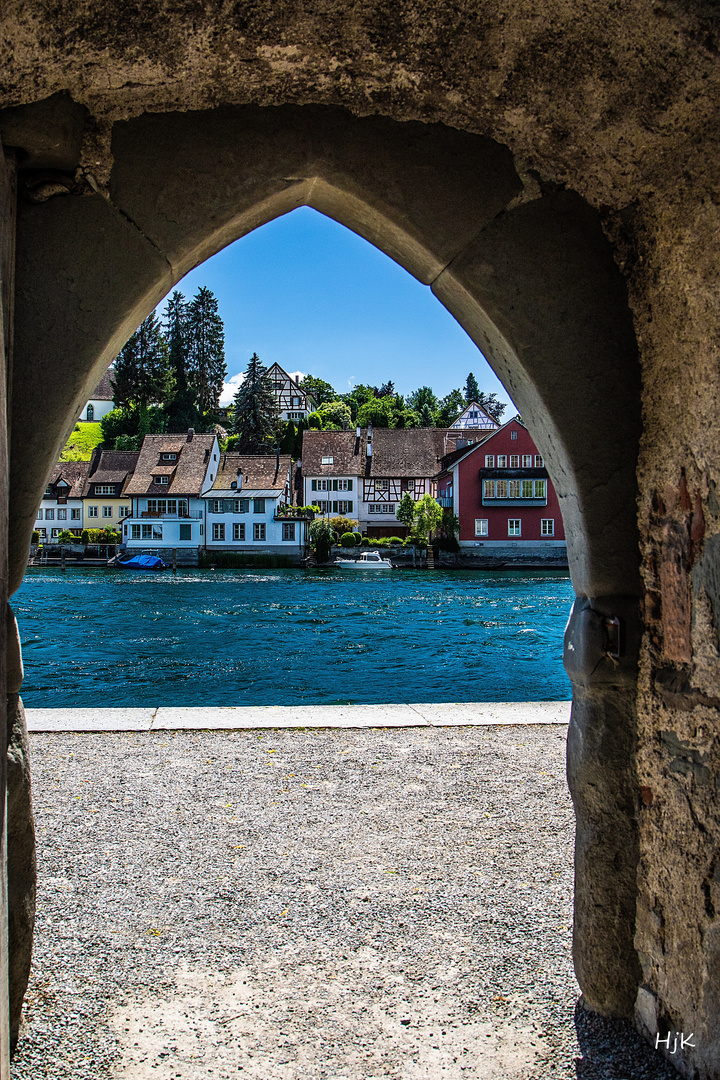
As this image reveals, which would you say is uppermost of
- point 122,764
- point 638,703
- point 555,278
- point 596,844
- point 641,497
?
point 555,278

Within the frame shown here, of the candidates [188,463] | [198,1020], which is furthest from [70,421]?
[188,463]

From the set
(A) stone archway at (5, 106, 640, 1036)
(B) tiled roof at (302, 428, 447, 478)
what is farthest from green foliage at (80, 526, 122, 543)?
(A) stone archway at (5, 106, 640, 1036)

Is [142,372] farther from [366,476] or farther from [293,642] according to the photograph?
[293,642]

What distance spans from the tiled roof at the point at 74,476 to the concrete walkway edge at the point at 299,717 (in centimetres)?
5065

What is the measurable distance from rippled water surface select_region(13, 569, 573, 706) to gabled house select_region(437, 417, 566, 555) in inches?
352

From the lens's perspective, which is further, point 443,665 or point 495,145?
point 443,665

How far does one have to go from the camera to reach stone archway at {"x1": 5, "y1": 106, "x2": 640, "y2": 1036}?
1977 mm

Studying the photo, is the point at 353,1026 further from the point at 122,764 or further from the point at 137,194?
the point at 122,764

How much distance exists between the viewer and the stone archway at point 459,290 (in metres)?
1.98

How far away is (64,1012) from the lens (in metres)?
2.20

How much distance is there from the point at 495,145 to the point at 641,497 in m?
1.07

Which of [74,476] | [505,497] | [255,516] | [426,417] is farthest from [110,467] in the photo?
[426,417]

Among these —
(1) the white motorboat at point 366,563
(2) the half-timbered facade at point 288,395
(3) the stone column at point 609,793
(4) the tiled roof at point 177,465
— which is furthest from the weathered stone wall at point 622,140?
(2) the half-timbered facade at point 288,395

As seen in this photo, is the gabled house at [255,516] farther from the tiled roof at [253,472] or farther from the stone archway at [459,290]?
the stone archway at [459,290]
